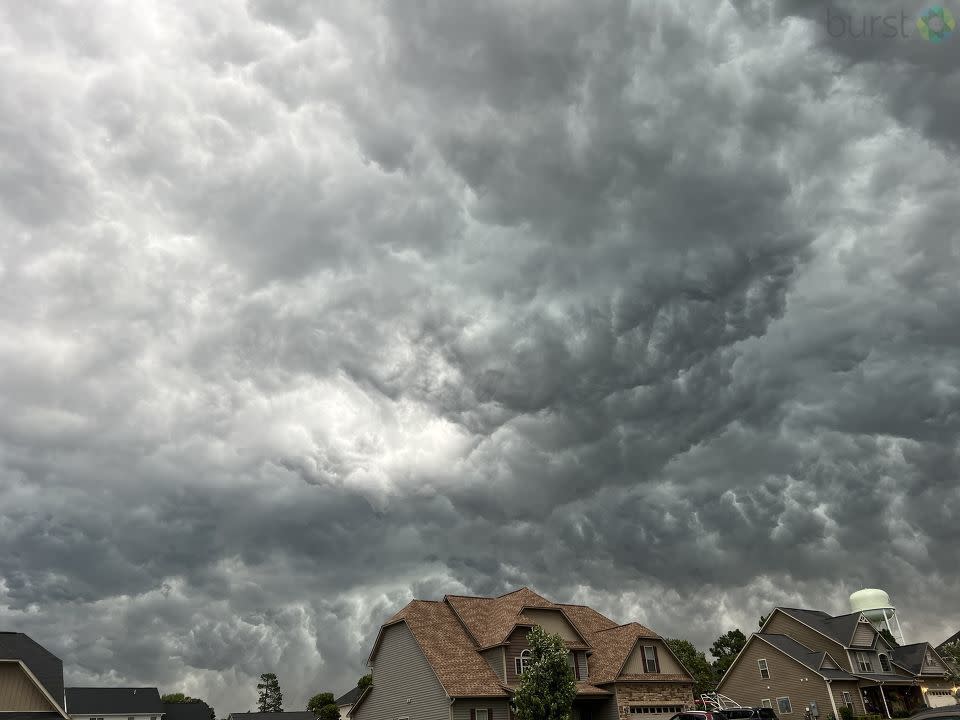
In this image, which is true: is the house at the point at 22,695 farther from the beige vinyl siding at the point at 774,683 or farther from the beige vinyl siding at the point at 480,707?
the beige vinyl siding at the point at 774,683

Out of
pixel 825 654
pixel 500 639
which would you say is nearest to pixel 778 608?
pixel 825 654

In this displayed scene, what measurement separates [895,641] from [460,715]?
63.3 metres

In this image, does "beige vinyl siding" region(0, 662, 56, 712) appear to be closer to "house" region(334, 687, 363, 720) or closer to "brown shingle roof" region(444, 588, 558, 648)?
"brown shingle roof" region(444, 588, 558, 648)

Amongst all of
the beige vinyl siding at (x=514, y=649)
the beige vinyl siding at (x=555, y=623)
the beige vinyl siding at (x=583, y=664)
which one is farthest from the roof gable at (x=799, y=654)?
the beige vinyl siding at (x=514, y=649)

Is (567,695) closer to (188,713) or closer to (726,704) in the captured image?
(726,704)

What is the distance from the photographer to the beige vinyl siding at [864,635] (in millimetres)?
65062

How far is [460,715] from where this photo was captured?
4194 centimetres

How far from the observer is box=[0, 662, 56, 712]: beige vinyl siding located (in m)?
38.7

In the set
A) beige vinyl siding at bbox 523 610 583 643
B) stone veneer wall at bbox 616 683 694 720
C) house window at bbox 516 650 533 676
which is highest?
beige vinyl siding at bbox 523 610 583 643

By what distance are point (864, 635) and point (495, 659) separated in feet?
140

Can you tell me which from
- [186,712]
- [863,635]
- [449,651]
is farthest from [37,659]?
[863,635]

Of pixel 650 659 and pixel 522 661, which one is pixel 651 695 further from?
pixel 522 661

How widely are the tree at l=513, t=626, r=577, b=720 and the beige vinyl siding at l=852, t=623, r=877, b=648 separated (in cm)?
3875

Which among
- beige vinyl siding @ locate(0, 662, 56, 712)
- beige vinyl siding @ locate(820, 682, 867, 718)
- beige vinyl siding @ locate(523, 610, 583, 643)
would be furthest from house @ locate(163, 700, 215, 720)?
beige vinyl siding @ locate(820, 682, 867, 718)
